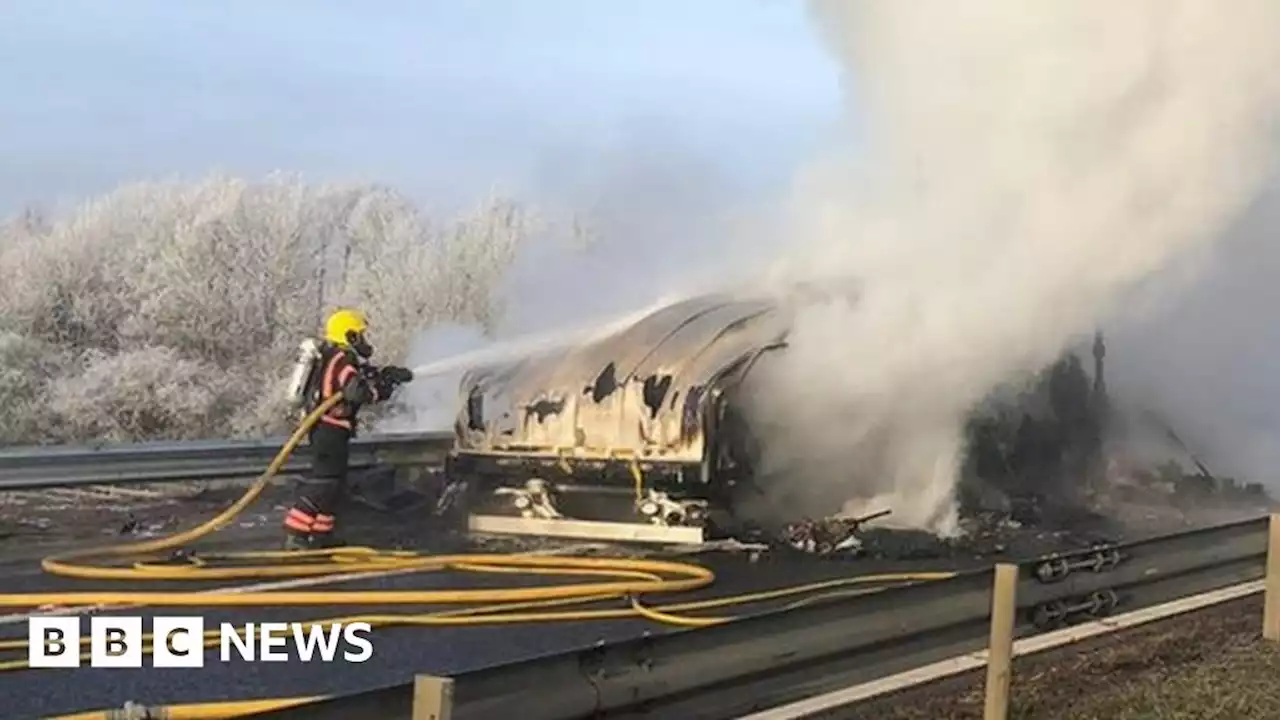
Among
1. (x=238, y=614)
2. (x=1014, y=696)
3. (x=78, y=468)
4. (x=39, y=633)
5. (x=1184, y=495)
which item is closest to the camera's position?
(x=1014, y=696)

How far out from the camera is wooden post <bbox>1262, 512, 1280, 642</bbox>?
25.5 feet

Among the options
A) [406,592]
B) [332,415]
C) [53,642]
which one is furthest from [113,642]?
[332,415]

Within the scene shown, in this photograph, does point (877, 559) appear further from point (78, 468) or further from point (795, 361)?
point (78, 468)

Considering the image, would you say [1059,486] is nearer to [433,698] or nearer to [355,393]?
[355,393]

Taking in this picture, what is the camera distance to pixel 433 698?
3.95 meters

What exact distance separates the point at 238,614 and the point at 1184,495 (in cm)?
911

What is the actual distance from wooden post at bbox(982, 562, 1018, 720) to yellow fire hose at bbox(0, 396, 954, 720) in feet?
2.86

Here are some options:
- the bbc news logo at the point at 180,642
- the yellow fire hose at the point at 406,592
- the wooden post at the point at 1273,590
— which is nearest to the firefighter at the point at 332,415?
the yellow fire hose at the point at 406,592

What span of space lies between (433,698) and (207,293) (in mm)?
29920

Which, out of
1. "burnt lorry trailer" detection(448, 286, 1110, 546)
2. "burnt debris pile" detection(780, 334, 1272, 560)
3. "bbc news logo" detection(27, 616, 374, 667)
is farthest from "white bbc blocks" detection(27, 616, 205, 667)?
"burnt debris pile" detection(780, 334, 1272, 560)

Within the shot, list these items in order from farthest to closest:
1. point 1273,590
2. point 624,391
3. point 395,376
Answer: point 624,391, point 395,376, point 1273,590

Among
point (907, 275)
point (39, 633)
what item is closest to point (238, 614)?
point (39, 633)

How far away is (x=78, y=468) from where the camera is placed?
10.3 metres

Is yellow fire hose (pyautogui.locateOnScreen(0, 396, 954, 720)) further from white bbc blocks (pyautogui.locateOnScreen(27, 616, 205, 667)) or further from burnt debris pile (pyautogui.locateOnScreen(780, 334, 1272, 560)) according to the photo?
burnt debris pile (pyautogui.locateOnScreen(780, 334, 1272, 560))
